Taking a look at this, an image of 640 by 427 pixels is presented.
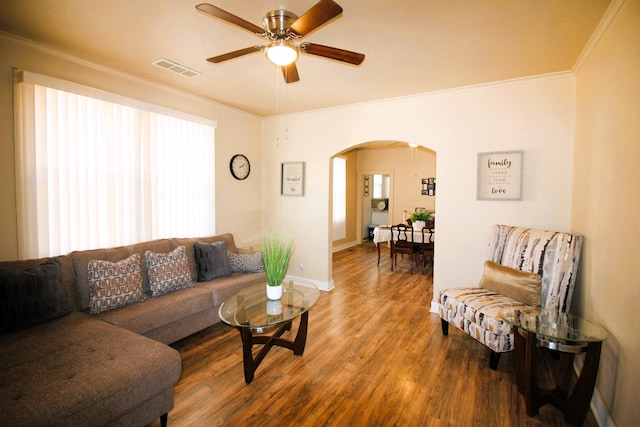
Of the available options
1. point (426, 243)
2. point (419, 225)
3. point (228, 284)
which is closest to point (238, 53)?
point (228, 284)

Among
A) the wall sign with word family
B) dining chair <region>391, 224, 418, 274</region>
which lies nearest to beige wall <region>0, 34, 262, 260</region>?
dining chair <region>391, 224, 418, 274</region>

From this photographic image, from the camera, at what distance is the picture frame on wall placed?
475cm

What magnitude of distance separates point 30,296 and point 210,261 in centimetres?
154

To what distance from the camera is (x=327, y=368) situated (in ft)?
8.24

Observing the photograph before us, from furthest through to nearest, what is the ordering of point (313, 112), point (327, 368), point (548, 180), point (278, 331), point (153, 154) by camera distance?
point (313, 112)
point (153, 154)
point (548, 180)
point (278, 331)
point (327, 368)

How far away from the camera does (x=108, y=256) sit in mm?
2805

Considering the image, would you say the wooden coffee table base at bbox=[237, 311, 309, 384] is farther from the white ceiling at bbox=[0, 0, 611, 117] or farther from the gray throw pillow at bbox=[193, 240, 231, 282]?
the white ceiling at bbox=[0, 0, 611, 117]

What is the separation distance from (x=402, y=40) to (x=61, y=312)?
3397 mm

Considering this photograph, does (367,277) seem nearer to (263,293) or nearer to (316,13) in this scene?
Answer: (263,293)

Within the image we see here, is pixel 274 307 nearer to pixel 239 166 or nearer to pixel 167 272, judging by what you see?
pixel 167 272

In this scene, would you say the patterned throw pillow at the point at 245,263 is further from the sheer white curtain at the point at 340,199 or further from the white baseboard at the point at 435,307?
the sheer white curtain at the point at 340,199

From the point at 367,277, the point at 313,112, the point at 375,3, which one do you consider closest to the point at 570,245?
the point at 375,3

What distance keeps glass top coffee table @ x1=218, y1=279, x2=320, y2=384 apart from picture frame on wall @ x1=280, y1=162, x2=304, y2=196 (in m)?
2.04

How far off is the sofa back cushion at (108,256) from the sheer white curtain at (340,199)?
467 cm
